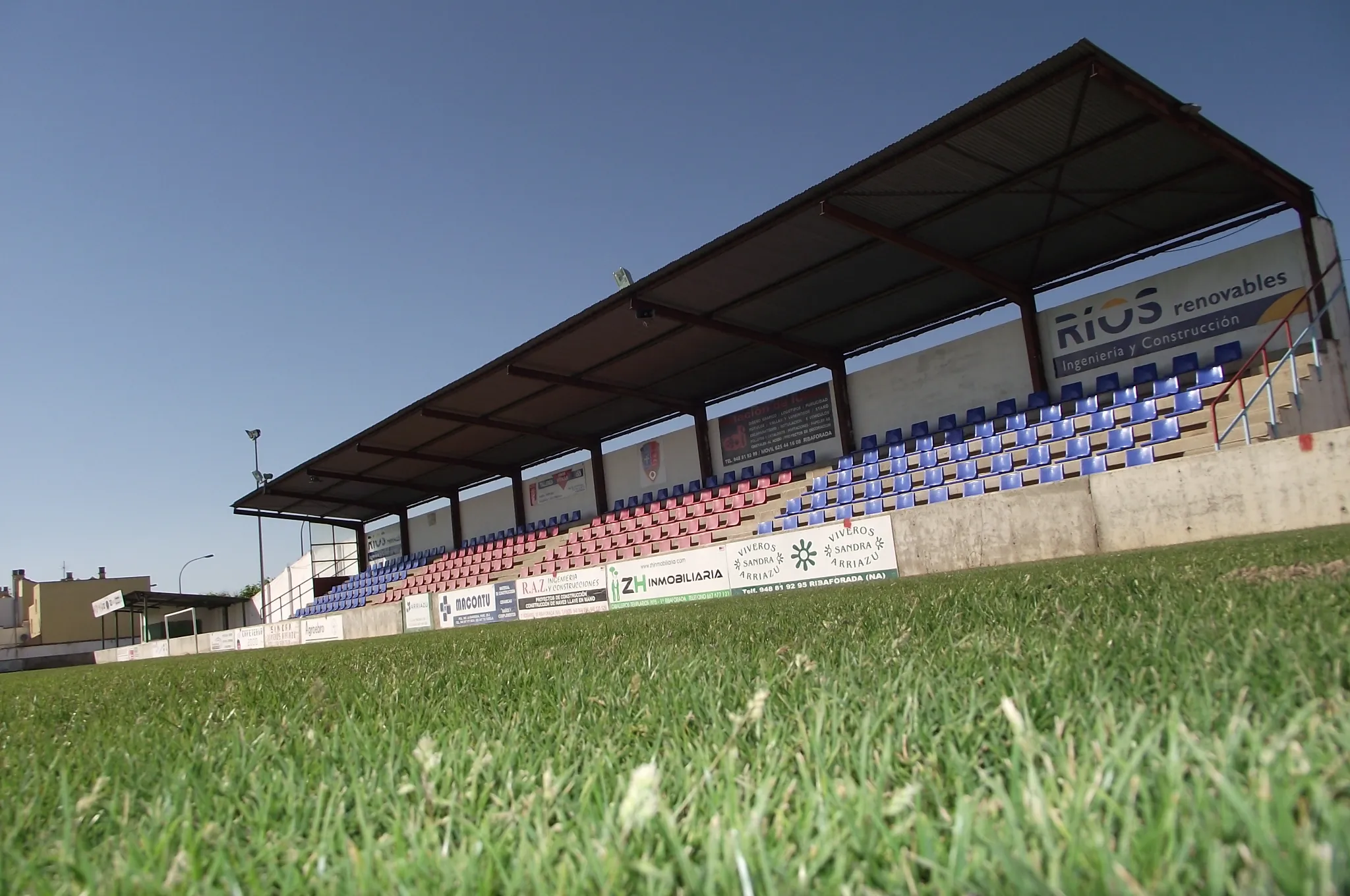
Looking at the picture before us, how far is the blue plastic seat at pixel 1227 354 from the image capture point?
1953cm

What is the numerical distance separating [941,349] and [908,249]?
281 inches

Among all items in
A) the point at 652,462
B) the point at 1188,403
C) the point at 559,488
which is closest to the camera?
the point at 1188,403

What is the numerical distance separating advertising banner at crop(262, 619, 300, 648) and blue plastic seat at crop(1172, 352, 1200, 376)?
3167 cm

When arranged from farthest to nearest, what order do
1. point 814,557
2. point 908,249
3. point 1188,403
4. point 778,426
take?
point 778,426
point 908,249
point 1188,403
point 814,557

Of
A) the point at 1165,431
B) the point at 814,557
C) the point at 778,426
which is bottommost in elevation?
the point at 814,557

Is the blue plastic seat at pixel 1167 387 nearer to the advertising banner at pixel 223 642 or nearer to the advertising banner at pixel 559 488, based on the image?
the advertising banner at pixel 559 488

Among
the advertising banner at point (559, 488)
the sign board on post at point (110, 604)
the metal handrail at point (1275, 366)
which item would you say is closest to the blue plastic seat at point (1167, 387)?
the metal handrail at point (1275, 366)

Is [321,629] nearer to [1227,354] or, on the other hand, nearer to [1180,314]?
[1180,314]

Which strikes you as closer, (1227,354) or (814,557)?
(814,557)

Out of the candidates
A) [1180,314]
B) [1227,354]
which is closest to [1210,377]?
[1227,354]

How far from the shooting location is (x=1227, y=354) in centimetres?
1975

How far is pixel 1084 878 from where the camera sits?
31.9 inches

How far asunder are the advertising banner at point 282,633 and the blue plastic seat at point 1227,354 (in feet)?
107

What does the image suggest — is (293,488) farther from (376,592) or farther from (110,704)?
(110,704)
